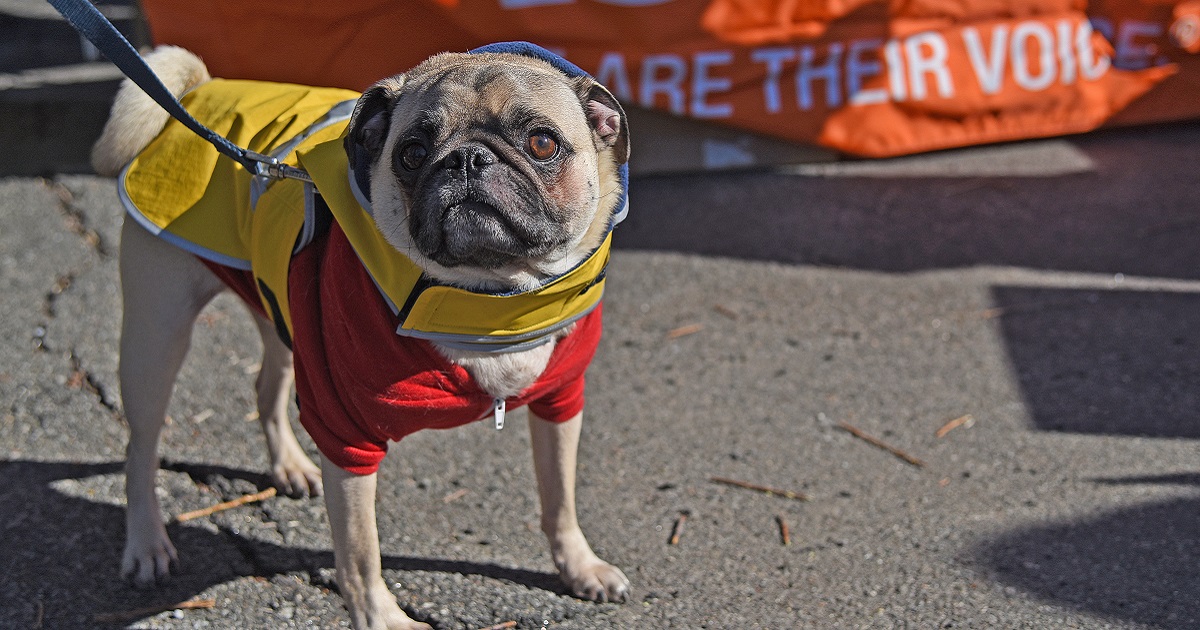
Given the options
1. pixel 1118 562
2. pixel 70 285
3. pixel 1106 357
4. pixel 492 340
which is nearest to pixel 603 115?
pixel 492 340

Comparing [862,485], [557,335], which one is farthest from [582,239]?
[862,485]

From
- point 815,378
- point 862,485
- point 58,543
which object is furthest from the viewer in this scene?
point 815,378

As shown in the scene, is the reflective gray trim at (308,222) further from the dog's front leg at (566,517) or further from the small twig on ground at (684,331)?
the small twig on ground at (684,331)

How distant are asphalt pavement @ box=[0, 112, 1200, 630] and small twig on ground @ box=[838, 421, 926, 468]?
0.02 meters

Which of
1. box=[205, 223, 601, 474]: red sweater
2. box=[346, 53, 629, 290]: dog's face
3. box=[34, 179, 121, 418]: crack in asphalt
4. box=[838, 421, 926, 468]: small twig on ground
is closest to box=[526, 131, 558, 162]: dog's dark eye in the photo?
box=[346, 53, 629, 290]: dog's face

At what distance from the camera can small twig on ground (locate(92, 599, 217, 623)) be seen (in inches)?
115

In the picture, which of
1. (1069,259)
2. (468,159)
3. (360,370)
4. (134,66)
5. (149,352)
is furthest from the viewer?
(1069,259)

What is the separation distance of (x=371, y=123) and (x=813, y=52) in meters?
3.97

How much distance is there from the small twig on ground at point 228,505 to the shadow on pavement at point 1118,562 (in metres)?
2.22

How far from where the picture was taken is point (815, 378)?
417 cm

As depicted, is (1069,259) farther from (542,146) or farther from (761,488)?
(542,146)

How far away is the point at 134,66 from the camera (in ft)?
8.40

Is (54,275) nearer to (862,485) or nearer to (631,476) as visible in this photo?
(631,476)

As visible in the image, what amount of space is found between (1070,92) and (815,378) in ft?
9.75
